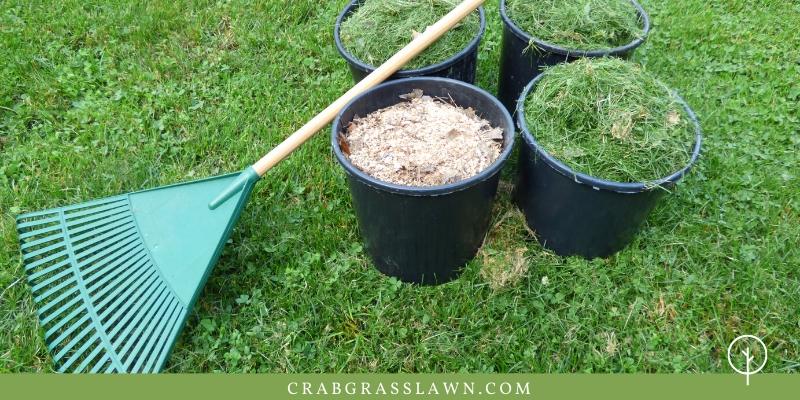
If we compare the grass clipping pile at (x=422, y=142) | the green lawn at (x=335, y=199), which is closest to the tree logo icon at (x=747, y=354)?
the green lawn at (x=335, y=199)

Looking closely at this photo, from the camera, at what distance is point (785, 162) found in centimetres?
293

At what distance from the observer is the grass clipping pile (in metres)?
2.25

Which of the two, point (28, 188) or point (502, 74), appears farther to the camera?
point (502, 74)

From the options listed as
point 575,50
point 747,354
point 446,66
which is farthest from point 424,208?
point 747,354

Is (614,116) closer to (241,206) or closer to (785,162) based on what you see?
(785,162)

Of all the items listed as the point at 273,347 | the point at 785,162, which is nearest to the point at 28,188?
the point at 273,347

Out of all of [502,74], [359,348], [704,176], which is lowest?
[359,348]

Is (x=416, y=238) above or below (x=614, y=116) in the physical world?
below

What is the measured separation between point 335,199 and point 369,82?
62 cm

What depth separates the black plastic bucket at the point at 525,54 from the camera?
2672mm

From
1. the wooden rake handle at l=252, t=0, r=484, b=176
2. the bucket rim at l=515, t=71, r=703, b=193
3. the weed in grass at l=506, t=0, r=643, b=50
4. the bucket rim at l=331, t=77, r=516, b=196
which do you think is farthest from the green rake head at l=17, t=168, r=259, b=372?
the weed in grass at l=506, t=0, r=643, b=50

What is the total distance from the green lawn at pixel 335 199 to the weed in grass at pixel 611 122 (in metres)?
0.48

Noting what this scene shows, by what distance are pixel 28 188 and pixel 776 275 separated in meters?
3.24

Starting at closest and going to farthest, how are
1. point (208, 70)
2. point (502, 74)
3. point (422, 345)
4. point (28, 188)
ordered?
point (422, 345)
point (28, 188)
point (502, 74)
point (208, 70)
